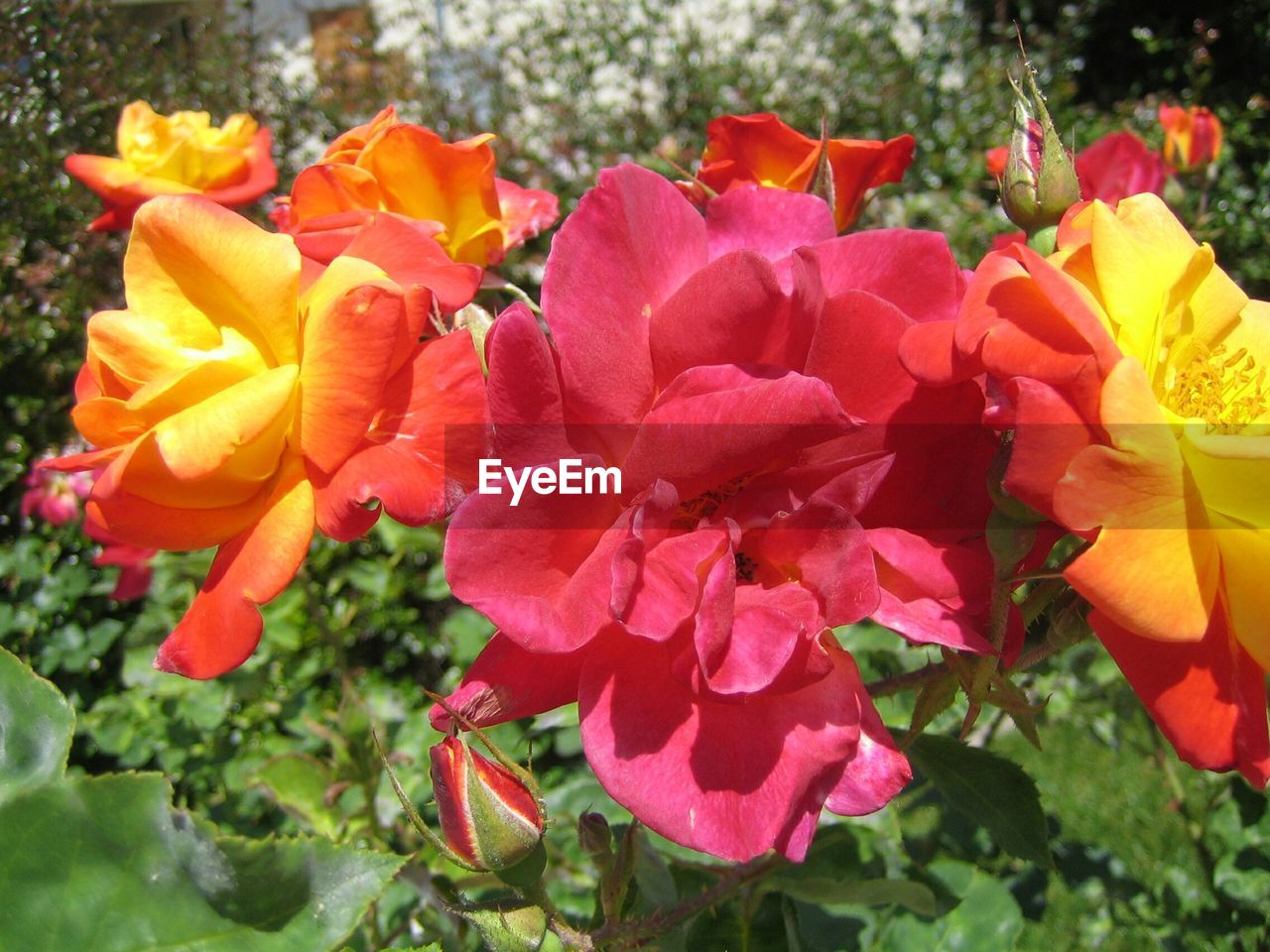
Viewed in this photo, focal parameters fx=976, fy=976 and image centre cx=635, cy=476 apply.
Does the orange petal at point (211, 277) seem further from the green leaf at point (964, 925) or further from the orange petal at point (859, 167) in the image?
the green leaf at point (964, 925)

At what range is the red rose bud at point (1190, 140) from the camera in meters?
2.23

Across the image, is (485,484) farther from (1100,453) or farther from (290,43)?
(290,43)

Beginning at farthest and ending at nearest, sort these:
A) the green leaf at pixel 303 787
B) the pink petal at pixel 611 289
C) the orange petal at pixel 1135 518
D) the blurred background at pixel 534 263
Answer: the blurred background at pixel 534 263, the green leaf at pixel 303 787, the pink petal at pixel 611 289, the orange petal at pixel 1135 518

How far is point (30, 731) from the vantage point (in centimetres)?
56

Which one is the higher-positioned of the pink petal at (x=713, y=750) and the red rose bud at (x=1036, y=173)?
the red rose bud at (x=1036, y=173)

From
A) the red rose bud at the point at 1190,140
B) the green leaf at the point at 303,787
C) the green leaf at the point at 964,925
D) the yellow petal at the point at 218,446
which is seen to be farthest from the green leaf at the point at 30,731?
the red rose bud at the point at 1190,140

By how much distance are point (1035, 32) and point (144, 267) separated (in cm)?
574

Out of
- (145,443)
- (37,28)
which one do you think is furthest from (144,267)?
(37,28)

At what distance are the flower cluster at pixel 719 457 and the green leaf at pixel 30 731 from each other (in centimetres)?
6

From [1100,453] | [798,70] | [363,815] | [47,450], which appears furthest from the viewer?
[798,70]

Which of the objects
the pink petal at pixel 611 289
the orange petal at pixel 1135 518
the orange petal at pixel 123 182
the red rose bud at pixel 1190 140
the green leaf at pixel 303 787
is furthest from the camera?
the red rose bud at pixel 1190 140

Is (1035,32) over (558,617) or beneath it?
beneath

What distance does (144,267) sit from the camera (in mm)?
655

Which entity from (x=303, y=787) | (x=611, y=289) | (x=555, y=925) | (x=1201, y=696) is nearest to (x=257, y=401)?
(x=611, y=289)
